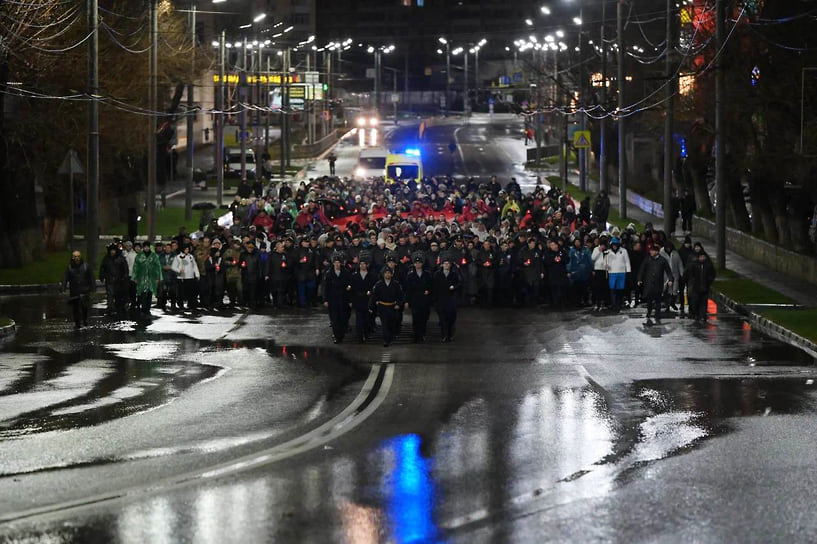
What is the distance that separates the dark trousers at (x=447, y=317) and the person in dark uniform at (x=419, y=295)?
26 centimetres

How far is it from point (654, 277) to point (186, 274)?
9.05 meters

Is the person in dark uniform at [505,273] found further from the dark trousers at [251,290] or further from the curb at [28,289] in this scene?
the curb at [28,289]

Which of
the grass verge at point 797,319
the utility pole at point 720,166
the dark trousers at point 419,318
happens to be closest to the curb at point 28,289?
the dark trousers at point 419,318

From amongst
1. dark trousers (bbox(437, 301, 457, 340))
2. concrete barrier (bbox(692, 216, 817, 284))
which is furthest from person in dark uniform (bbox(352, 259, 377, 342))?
concrete barrier (bbox(692, 216, 817, 284))

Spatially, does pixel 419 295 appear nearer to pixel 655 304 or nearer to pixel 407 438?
pixel 655 304

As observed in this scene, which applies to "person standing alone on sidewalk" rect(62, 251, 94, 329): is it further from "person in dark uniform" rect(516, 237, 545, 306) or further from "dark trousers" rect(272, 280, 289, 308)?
"person in dark uniform" rect(516, 237, 545, 306)

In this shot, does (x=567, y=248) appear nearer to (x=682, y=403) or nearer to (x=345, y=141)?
(x=682, y=403)

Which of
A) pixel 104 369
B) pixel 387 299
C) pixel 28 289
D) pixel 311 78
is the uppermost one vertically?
pixel 311 78

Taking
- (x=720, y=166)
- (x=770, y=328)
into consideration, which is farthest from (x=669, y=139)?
(x=770, y=328)

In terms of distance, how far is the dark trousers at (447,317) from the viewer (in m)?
25.2

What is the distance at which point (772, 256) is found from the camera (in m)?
41.7

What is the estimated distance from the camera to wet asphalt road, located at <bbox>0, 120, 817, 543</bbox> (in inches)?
465

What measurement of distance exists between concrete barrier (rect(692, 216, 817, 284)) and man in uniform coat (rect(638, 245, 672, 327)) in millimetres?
9124

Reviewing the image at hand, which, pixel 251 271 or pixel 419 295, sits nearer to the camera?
pixel 419 295
